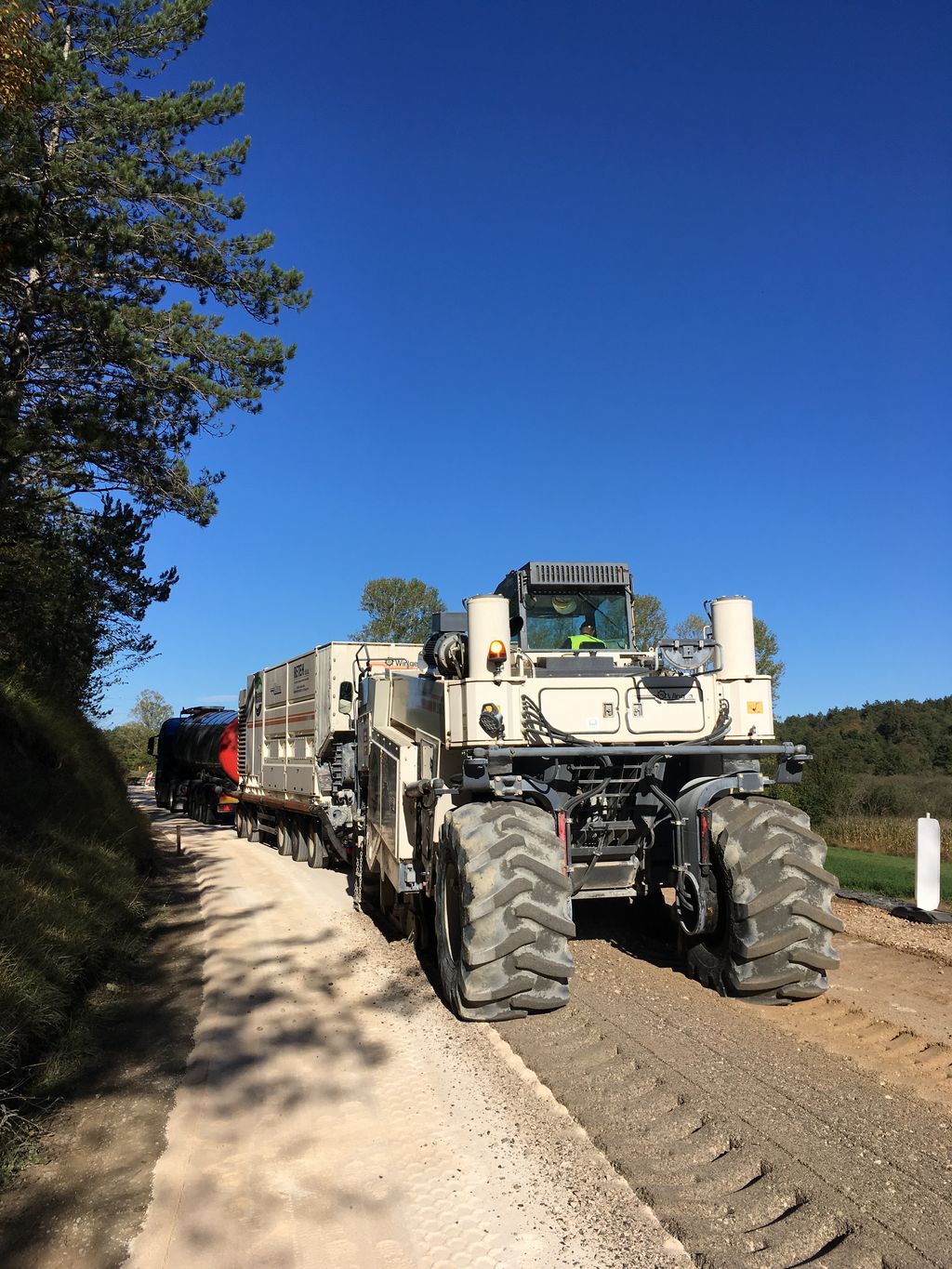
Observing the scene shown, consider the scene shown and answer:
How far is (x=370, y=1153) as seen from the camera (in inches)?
155

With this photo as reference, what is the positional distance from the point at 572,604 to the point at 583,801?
7.22 feet

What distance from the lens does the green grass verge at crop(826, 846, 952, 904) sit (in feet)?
33.8

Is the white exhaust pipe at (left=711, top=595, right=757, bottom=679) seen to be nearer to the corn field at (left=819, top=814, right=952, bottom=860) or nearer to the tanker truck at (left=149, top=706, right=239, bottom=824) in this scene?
the corn field at (left=819, top=814, right=952, bottom=860)

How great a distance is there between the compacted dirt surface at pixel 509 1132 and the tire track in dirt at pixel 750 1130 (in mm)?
13

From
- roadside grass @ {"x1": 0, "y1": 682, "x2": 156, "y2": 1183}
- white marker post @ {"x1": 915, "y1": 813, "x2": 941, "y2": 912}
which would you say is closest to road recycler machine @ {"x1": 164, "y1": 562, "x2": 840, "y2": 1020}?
roadside grass @ {"x1": 0, "y1": 682, "x2": 156, "y2": 1183}

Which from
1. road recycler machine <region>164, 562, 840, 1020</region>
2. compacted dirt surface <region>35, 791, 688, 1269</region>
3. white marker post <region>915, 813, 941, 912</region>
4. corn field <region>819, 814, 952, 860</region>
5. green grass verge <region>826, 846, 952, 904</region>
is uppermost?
road recycler machine <region>164, 562, 840, 1020</region>

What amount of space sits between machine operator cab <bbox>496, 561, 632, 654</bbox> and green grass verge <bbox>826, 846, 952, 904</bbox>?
493 centimetres

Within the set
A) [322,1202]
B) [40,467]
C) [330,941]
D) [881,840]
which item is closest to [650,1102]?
[322,1202]

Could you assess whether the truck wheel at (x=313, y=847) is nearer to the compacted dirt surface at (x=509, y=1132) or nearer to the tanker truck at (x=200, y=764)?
the compacted dirt surface at (x=509, y=1132)

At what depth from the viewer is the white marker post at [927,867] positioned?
846 cm

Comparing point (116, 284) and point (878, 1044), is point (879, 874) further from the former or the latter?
point (116, 284)

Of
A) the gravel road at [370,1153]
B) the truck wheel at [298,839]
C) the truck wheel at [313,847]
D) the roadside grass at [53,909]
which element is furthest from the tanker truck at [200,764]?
the gravel road at [370,1153]

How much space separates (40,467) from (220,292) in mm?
3284

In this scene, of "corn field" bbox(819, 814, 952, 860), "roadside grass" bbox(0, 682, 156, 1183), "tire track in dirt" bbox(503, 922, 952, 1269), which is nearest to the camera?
"tire track in dirt" bbox(503, 922, 952, 1269)
